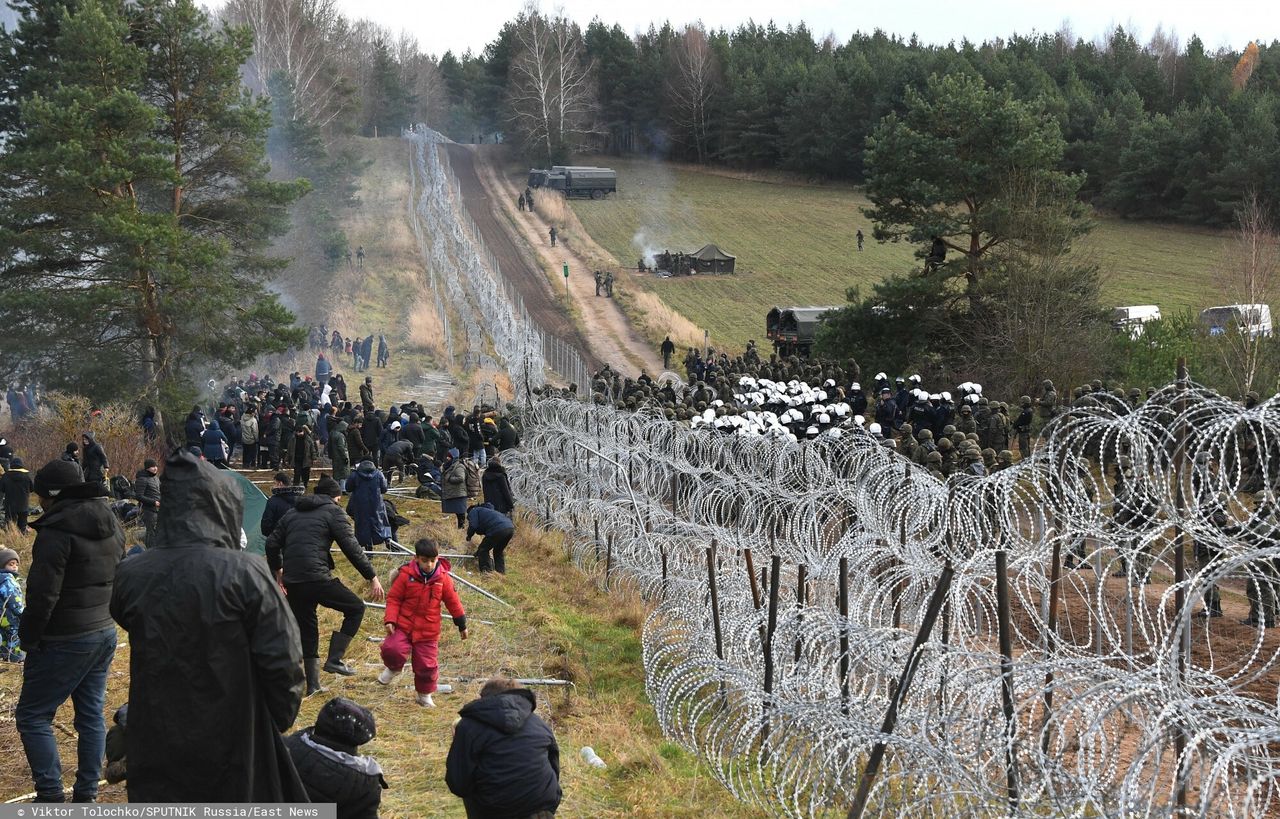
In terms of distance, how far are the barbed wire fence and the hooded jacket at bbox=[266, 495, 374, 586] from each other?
2.40 meters

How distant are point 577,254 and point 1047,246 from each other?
106ft

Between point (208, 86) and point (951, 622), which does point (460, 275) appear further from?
point (951, 622)

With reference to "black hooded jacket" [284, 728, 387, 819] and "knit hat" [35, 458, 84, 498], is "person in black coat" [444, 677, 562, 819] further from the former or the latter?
"knit hat" [35, 458, 84, 498]

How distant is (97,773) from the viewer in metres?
6.09

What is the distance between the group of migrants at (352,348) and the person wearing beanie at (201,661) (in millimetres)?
33862

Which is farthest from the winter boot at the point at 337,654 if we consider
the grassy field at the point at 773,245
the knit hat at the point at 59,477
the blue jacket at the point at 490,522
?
the grassy field at the point at 773,245

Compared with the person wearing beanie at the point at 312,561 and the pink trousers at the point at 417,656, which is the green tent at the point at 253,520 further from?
the person wearing beanie at the point at 312,561

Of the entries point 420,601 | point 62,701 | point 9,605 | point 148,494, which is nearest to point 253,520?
point 148,494

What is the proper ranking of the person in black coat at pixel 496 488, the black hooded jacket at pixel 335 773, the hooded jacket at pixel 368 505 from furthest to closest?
the person in black coat at pixel 496 488, the hooded jacket at pixel 368 505, the black hooded jacket at pixel 335 773

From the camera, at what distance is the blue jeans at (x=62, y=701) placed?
5.84 metres

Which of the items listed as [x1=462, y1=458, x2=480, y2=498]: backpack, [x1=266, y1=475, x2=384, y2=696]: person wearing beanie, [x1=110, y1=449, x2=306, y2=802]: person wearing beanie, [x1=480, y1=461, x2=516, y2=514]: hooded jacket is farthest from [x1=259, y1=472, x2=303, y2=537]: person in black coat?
[x1=462, y1=458, x2=480, y2=498]: backpack

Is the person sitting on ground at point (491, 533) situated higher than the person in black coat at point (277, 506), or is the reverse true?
the person in black coat at point (277, 506)

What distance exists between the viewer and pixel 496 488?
607 inches

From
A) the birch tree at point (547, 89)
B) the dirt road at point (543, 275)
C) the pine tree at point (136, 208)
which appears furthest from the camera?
the birch tree at point (547, 89)
